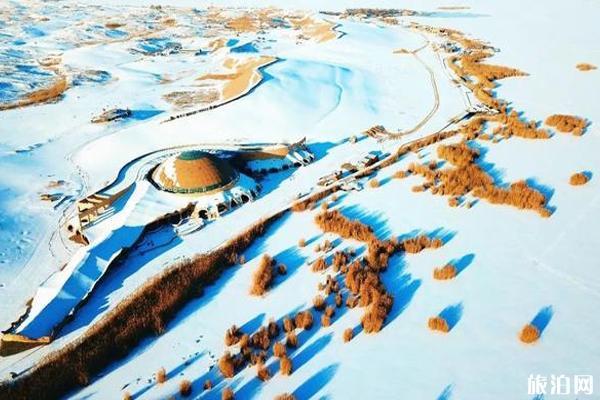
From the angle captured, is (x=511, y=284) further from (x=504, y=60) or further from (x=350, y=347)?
(x=504, y=60)

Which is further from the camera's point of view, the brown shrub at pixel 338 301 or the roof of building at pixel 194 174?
the roof of building at pixel 194 174

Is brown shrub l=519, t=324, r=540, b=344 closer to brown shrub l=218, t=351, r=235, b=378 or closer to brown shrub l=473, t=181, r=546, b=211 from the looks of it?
brown shrub l=473, t=181, r=546, b=211

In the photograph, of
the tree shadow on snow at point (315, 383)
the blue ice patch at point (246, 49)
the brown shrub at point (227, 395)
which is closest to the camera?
the brown shrub at point (227, 395)

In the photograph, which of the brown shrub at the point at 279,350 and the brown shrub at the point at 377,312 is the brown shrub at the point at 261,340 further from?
the brown shrub at the point at 377,312

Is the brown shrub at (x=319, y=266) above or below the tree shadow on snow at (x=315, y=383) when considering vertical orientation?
above

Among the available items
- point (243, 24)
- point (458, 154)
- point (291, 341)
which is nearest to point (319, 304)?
point (291, 341)

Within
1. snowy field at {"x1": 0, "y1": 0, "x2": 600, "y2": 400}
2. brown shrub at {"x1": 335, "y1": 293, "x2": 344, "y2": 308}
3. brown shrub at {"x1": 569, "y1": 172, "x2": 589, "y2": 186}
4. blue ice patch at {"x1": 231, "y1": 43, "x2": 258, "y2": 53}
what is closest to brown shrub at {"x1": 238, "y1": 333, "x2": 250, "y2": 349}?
snowy field at {"x1": 0, "y1": 0, "x2": 600, "y2": 400}

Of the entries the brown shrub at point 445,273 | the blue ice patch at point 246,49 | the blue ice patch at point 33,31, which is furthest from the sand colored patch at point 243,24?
the brown shrub at point 445,273
